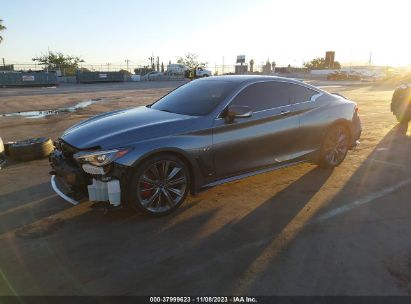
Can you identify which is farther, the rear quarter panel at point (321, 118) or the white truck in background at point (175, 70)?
the white truck in background at point (175, 70)

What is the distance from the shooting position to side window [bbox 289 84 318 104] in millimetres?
5719

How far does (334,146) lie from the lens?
632 centimetres

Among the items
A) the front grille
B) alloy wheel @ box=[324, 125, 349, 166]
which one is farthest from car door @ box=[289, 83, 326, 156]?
the front grille

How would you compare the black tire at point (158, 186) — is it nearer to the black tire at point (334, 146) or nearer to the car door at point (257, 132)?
the car door at point (257, 132)

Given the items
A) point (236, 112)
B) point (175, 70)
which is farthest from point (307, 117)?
point (175, 70)

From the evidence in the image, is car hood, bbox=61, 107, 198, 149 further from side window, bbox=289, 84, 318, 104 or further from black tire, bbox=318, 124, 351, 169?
black tire, bbox=318, 124, 351, 169

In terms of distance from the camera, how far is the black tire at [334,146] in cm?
617

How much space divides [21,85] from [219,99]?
36.6m

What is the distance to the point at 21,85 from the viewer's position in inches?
1427

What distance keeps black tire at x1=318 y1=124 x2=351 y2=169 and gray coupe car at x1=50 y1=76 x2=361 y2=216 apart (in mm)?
54

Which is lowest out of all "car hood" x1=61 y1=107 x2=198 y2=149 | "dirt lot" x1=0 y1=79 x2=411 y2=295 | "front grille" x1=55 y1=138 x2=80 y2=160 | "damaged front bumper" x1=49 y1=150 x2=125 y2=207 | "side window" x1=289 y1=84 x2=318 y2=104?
"dirt lot" x1=0 y1=79 x2=411 y2=295

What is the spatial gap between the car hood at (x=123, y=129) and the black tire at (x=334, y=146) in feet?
8.80

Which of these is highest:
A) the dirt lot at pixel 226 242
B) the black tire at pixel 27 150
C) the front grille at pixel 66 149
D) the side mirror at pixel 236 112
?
the side mirror at pixel 236 112

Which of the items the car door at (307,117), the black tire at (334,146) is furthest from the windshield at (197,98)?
the black tire at (334,146)
